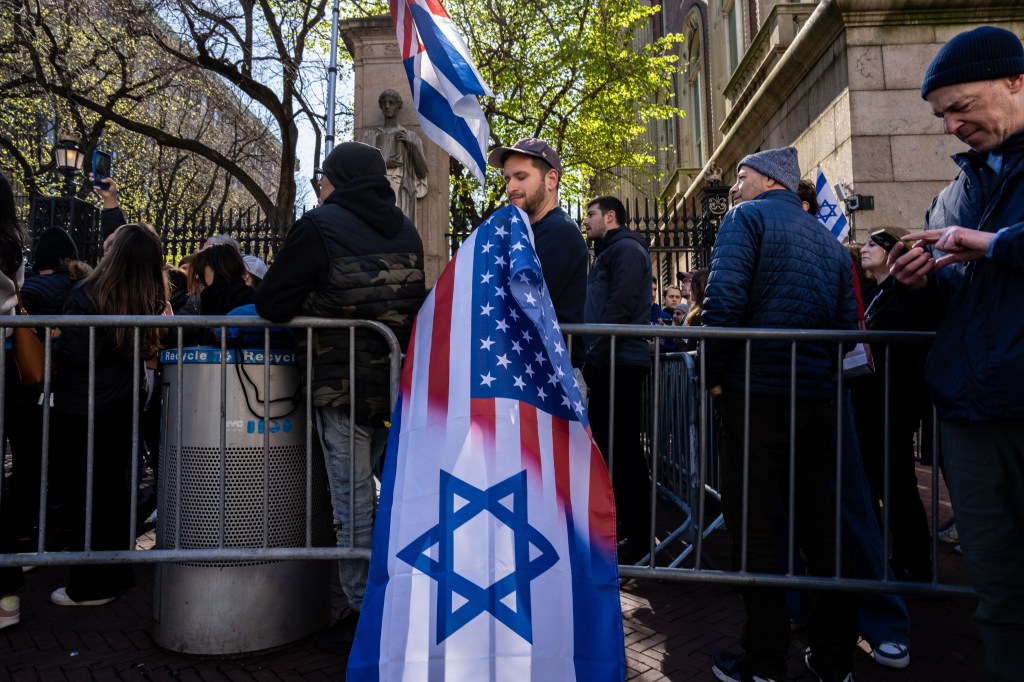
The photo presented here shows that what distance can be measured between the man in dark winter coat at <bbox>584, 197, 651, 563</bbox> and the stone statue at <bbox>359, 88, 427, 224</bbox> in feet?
16.1

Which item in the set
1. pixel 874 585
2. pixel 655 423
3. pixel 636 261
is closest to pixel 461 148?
pixel 655 423

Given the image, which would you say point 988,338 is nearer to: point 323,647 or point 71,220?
point 323,647

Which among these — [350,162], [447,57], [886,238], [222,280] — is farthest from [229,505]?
[886,238]

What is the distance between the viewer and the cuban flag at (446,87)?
3307 mm

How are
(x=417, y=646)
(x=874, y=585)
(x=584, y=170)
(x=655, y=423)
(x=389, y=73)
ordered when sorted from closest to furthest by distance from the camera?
(x=417, y=646), (x=874, y=585), (x=655, y=423), (x=389, y=73), (x=584, y=170)

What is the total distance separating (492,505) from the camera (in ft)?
8.85

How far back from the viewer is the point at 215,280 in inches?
184

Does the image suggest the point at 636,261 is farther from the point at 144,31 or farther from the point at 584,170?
the point at 584,170

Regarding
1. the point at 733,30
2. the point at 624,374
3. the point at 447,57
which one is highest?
the point at 733,30

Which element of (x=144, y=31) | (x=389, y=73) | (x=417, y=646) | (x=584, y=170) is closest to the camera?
(x=417, y=646)

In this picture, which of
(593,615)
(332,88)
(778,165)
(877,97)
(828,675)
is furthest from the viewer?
(332,88)

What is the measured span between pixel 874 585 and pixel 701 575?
678mm

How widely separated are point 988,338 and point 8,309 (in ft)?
14.3

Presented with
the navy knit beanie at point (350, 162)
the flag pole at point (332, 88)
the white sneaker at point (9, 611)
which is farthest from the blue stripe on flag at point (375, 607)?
the flag pole at point (332, 88)
